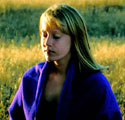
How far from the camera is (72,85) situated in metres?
2.38

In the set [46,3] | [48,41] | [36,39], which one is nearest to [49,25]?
[48,41]

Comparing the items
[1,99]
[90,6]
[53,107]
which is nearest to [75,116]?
[53,107]

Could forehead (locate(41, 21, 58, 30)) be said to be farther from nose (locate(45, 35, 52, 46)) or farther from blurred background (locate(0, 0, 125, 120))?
blurred background (locate(0, 0, 125, 120))

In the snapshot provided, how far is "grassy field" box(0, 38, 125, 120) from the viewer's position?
443 centimetres

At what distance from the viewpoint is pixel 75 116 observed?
2.38 m

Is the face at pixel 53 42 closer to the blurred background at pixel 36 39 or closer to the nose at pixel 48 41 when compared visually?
the nose at pixel 48 41

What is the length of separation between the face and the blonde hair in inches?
1.3

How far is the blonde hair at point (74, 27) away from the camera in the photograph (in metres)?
2.20

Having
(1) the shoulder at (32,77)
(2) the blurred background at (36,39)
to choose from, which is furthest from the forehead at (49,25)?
(2) the blurred background at (36,39)

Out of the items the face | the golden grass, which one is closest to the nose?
the face

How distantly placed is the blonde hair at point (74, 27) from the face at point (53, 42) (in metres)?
0.03

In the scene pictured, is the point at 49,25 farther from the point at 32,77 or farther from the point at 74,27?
the point at 32,77

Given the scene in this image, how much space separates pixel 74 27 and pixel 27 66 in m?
3.11

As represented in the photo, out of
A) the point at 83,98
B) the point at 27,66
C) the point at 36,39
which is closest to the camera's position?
the point at 83,98
